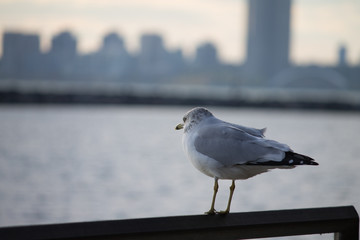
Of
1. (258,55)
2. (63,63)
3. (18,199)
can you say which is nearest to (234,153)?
(18,199)

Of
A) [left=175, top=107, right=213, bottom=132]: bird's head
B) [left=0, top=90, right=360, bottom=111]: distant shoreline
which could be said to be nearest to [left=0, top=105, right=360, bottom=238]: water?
[left=175, top=107, right=213, bottom=132]: bird's head

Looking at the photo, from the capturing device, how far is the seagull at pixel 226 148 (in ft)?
4.89

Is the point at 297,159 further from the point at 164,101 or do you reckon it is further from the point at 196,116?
the point at 164,101

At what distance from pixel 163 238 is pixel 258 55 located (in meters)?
88.9

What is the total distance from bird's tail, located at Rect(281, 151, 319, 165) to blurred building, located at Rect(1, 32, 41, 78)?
7179 cm

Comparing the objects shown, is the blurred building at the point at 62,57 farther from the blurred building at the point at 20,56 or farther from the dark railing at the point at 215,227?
the dark railing at the point at 215,227

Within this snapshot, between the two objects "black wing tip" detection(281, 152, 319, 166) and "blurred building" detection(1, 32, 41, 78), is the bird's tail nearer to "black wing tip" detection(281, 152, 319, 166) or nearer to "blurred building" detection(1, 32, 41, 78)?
"black wing tip" detection(281, 152, 319, 166)

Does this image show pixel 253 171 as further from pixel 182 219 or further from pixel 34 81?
pixel 34 81

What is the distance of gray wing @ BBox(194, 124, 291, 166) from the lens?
4.86ft

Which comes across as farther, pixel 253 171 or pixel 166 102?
pixel 166 102

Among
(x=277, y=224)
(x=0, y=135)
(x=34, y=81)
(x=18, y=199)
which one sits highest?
(x=277, y=224)

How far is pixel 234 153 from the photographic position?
1.55 m

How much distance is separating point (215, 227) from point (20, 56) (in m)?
73.6

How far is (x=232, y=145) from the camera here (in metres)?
1.57
